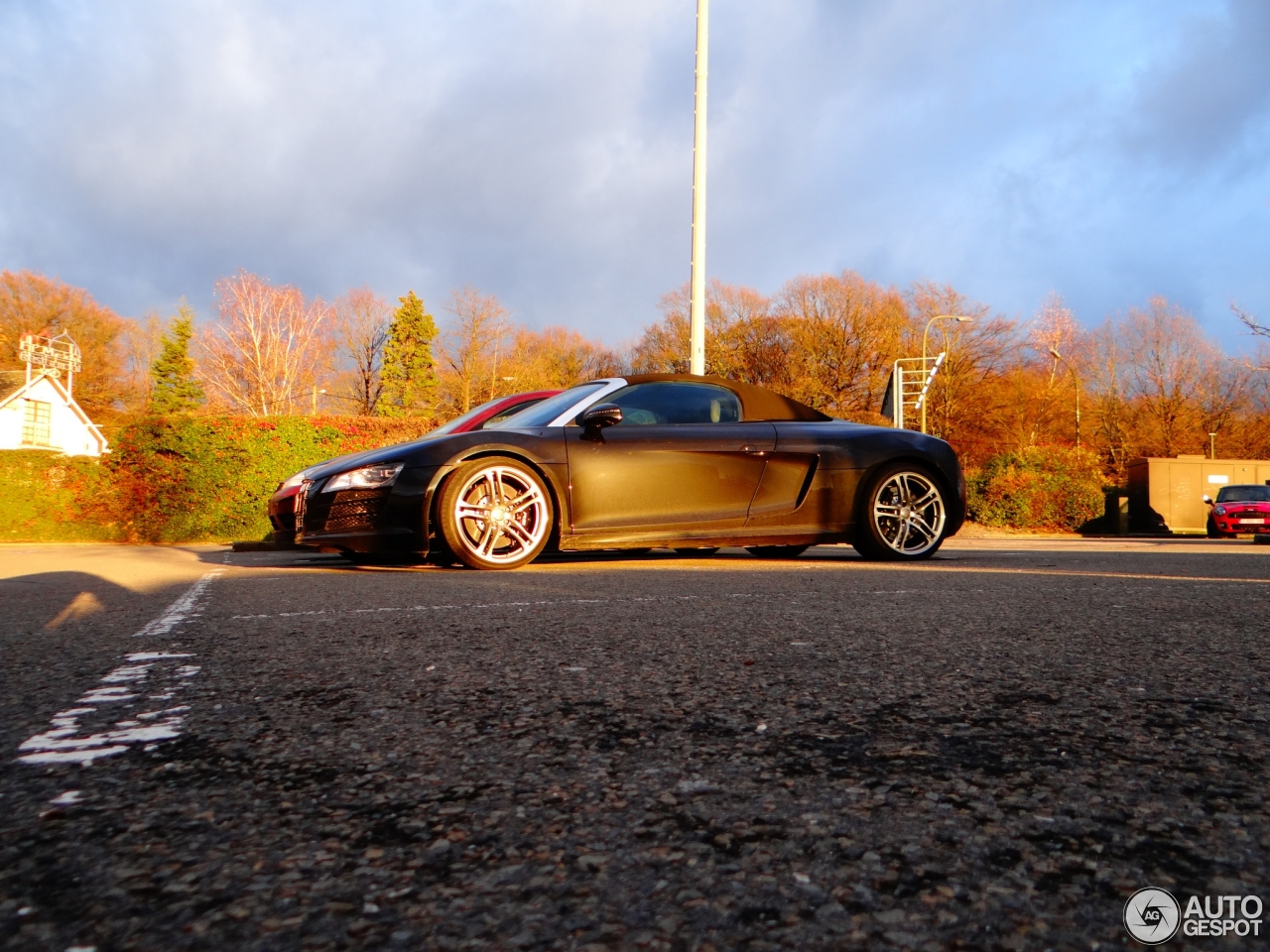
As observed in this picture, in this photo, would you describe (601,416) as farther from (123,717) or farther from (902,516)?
(123,717)

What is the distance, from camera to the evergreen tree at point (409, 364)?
46894mm

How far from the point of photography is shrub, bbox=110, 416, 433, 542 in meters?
15.6

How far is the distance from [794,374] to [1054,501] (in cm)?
1710

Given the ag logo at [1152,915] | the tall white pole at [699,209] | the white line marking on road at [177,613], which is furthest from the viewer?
the tall white pole at [699,209]

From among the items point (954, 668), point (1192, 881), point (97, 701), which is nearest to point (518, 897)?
point (1192, 881)

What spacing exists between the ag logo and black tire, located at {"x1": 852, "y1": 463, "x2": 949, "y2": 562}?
230 inches

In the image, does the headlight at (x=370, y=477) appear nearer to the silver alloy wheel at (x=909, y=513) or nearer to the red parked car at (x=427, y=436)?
the red parked car at (x=427, y=436)

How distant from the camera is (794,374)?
132 feet

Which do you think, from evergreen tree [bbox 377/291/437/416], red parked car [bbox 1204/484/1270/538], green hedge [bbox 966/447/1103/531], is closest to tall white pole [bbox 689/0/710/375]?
green hedge [bbox 966/447/1103/531]

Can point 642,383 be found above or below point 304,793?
above

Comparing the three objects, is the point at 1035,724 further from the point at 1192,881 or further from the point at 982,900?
the point at 982,900

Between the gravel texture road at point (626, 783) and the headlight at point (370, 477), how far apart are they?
9.72 ft

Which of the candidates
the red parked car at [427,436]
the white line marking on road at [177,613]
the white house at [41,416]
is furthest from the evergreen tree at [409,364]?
the white line marking on road at [177,613]

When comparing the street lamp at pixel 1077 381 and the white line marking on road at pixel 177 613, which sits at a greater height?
the street lamp at pixel 1077 381
